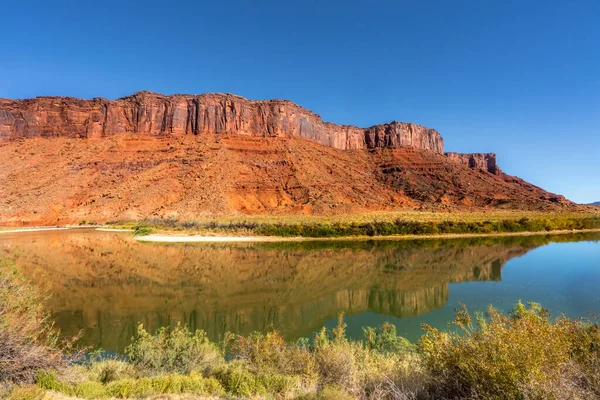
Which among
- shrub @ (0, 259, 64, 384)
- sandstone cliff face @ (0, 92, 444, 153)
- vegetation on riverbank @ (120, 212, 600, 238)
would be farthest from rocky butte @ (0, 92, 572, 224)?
shrub @ (0, 259, 64, 384)

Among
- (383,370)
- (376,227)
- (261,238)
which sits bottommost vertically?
(383,370)

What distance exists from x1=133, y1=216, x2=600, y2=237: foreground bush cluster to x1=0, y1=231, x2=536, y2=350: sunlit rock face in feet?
22.1

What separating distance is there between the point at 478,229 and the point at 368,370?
136ft

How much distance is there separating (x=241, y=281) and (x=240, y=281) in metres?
0.06

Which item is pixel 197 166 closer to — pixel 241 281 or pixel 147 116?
pixel 147 116

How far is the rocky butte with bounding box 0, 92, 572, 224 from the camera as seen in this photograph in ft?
212

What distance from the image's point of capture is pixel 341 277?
2067 cm

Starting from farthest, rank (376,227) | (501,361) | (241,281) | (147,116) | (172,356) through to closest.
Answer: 1. (147,116)
2. (376,227)
3. (241,281)
4. (172,356)
5. (501,361)

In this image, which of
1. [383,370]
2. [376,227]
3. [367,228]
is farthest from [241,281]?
[376,227]

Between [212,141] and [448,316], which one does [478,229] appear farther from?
[212,141]

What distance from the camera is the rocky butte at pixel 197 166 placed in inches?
2547

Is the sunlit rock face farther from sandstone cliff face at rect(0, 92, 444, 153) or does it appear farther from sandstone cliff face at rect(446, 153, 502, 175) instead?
sandstone cliff face at rect(446, 153, 502, 175)

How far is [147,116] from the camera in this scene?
82.6 meters

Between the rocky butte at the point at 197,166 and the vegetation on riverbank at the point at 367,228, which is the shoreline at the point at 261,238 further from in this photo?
the rocky butte at the point at 197,166
